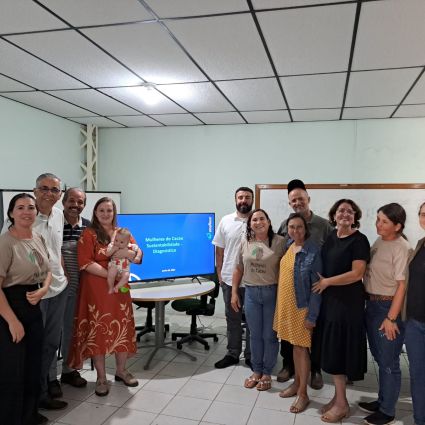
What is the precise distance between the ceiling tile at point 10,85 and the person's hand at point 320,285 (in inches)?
116

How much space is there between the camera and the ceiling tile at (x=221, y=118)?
417 cm

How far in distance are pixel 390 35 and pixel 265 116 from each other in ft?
6.89

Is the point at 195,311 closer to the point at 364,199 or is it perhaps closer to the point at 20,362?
the point at 20,362

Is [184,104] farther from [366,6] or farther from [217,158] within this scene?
[366,6]

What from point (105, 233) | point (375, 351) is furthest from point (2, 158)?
point (375, 351)

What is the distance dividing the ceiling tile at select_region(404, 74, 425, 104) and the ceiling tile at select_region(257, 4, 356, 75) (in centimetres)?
79

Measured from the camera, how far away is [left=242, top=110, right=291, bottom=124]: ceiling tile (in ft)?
13.3

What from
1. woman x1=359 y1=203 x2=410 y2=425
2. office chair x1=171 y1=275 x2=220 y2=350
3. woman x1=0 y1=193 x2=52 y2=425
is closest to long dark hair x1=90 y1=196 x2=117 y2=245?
woman x1=0 y1=193 x2=52 y2=425

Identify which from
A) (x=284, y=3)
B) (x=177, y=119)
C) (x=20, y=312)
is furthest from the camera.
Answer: (x=177, y=119)

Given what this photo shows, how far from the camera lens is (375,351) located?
7.95ft

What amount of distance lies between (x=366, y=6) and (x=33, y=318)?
8.17 feet

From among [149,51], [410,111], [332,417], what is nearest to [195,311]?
[332,417]

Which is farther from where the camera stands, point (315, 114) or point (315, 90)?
point (315, 114)

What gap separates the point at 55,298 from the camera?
260 centimetres
